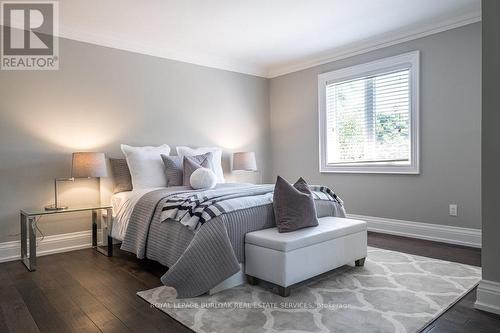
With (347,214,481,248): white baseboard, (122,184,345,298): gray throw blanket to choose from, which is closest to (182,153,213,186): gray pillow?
(122,184,345,298): gray throw blanket

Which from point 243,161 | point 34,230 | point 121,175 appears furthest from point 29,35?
point 243,161

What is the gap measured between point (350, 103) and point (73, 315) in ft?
13.4

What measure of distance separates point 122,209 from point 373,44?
3.69 m

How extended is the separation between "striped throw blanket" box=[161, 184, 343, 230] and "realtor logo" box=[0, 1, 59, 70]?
7.23 ft

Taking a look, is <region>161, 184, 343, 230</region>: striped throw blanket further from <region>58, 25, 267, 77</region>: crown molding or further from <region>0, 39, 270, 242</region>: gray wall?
<region>58, 25, 267, 77</region>: crown molding

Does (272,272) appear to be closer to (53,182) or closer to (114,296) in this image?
(114,296)

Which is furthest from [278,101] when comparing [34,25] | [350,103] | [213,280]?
[213,280]

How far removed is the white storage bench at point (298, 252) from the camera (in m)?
2.40

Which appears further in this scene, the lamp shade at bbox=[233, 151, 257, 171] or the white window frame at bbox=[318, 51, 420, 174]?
the lamp shade at bbox=[233, 151, 257, 171]

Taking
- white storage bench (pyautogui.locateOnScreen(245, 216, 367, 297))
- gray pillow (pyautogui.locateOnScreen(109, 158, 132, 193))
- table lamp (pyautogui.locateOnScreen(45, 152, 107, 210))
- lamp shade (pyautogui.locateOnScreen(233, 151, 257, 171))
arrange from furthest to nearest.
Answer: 1. lamp shade (pyautogui.locateOnScreen(233, 151, 257, 171))
2. gray pillow (pyautogui.locateOnScreen(109, 158, 132, 193))
3. table lamp (pyautogui.locateOnScreen(45, 152, 107, 210))
4. white storage bench (pyautogui.locateOnScreen(245, 216, 367, 297))

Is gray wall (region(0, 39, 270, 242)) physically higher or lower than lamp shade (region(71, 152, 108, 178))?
higher

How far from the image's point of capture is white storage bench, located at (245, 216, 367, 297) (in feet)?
7.86

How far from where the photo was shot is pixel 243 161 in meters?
5.05

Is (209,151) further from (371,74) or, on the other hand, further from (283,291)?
(283,291)
